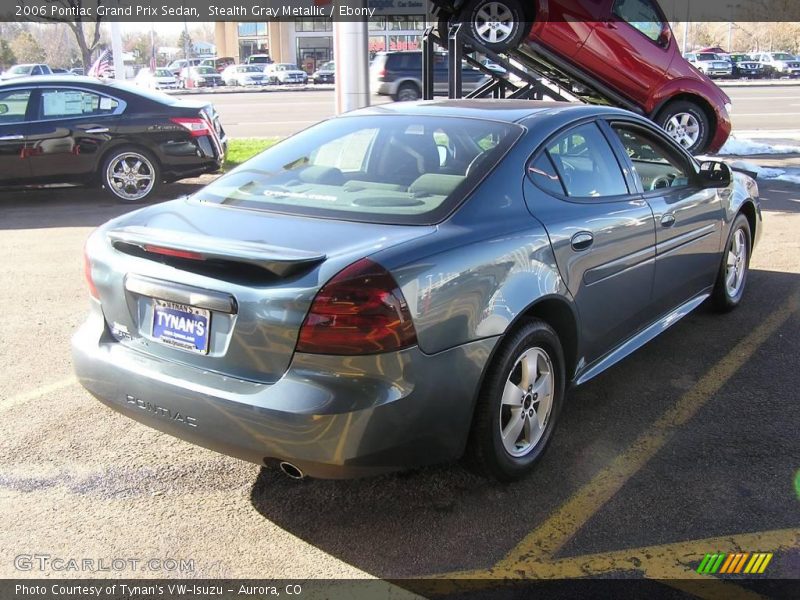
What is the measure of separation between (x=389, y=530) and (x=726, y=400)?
213cm

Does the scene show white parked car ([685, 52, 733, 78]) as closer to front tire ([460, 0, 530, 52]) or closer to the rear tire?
the rear tire

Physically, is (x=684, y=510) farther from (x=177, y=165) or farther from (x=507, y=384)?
(x=177, y=165)

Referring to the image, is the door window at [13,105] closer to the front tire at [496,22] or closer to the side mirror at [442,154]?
the front tire at [496,22]

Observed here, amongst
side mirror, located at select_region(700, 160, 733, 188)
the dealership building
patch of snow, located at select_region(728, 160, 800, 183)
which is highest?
the dealership building

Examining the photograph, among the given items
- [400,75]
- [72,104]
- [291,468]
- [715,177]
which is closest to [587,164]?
[715,177]

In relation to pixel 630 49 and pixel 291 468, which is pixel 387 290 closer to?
pixel 291 468

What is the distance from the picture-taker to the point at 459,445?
2.95m

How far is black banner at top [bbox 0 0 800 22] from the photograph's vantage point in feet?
36.7

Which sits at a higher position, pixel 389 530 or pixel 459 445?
pixel 459 445

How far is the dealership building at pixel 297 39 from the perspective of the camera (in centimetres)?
6166

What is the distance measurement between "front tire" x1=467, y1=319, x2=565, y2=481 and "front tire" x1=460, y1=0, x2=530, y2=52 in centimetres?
893

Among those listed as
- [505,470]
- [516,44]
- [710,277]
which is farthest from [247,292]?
[516,44]

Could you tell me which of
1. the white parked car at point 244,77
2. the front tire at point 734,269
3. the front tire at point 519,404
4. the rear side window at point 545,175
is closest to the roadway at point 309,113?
the front tire at point 734,269

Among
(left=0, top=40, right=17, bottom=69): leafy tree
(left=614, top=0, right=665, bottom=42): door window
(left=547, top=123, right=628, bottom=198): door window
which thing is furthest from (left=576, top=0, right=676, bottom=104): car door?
(left=0, top=40, right=17, bottom=69): leafy tree
